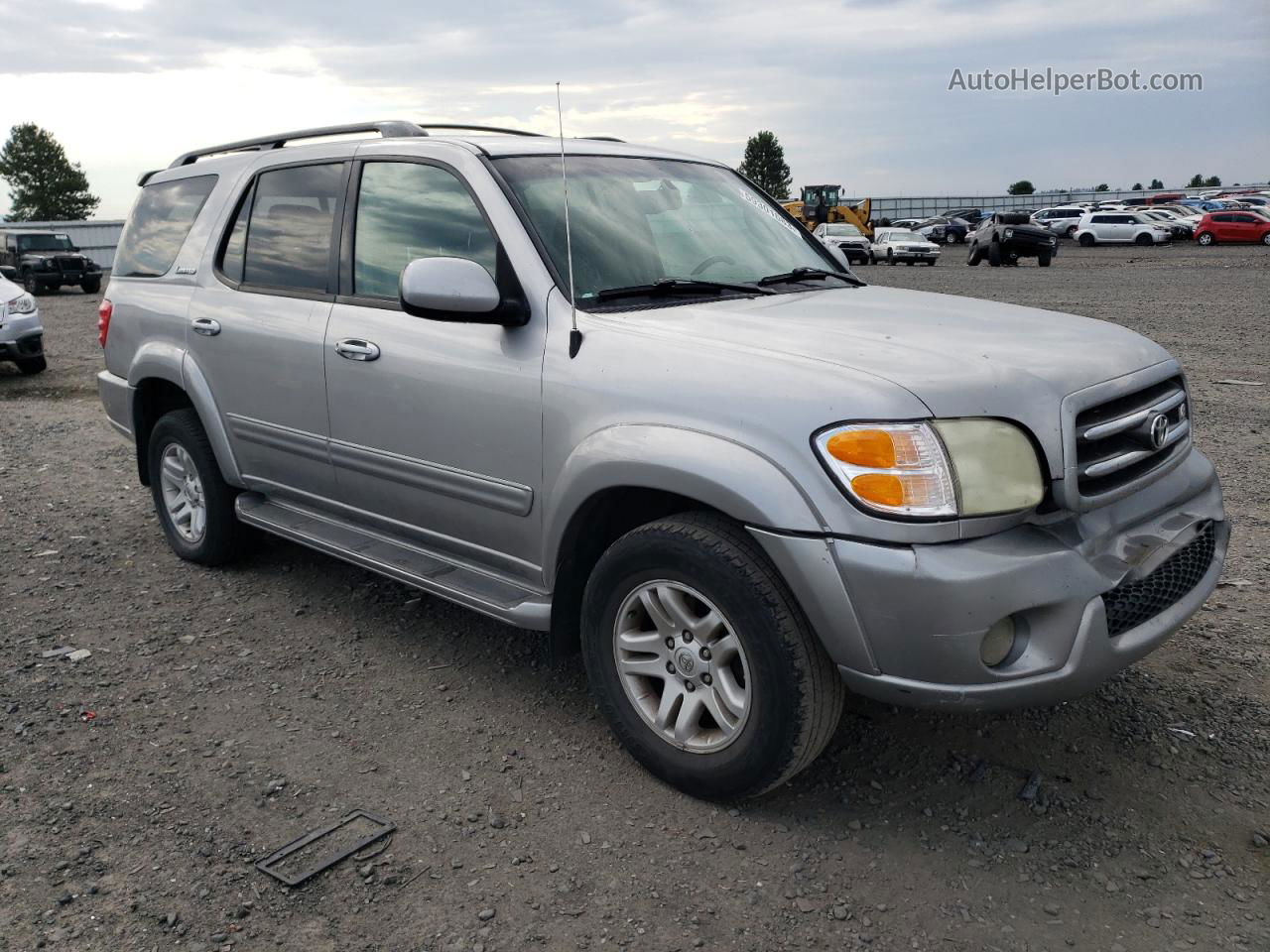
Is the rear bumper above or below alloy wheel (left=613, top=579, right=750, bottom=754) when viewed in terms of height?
above

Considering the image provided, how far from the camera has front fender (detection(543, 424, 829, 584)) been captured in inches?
107

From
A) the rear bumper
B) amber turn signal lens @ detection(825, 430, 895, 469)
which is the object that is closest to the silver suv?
amber turn signal lens @ detection(825, 430, 895, 469)

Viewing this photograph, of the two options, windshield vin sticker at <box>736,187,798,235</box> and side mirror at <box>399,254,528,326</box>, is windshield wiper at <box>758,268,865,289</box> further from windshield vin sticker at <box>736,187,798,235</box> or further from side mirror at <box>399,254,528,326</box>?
side mirror at <box>399,254,528,326</box>

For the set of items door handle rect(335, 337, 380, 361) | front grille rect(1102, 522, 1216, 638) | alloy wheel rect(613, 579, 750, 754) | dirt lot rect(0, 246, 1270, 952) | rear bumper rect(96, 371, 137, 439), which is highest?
door handle rect(335, 337, 380, 361)

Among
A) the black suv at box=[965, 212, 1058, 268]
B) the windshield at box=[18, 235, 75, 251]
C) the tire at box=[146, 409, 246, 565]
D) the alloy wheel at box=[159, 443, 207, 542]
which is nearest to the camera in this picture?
the tire at box=[146, 409, 246, 565]

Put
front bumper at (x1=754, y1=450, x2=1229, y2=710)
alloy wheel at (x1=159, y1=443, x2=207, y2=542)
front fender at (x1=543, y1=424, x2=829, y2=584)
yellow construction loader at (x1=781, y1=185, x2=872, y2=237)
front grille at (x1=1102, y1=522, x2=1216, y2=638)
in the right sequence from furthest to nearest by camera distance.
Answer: yellow construction loader at (x1=781, y1=185, x2=872, y2=237), alloy wheel at (x1=159, y1=443, x2=207, y2=542), front grille at (x1=1102, y1=522, x2=1216, y2=638), front fender at (x1=543, y1=424, x2=829, y2=584), front bumper at (x1=754, y1=450, x2=1229, y2=710)

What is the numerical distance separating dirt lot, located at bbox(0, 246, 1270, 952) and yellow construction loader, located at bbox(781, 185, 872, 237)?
3425cm

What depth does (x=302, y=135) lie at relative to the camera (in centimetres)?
464

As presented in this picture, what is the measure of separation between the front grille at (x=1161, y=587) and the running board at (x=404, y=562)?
62.8 inches

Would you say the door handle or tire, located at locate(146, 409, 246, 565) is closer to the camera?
the door handle

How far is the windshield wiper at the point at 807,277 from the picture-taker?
12.8 ft

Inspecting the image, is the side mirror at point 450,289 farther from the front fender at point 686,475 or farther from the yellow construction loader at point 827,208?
the yellow construction loader at point 827,208

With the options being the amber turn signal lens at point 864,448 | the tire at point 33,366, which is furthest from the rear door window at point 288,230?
the tire at point 33,366

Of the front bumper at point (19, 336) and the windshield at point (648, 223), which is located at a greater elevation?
the windshield at point (648, 223)
